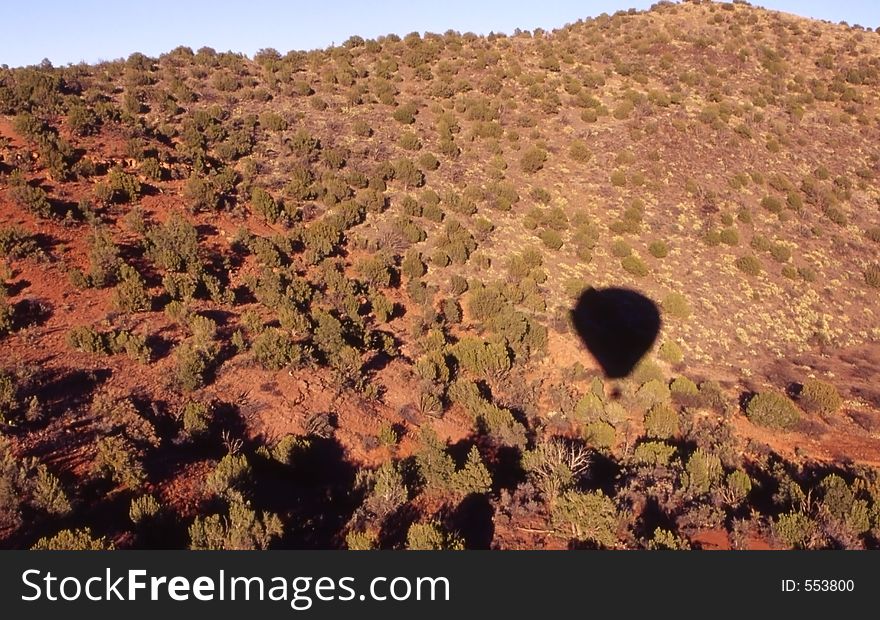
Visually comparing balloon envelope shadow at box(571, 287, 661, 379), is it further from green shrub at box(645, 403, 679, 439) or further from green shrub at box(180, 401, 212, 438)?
green shrub at box(180, 401, 212, 438)

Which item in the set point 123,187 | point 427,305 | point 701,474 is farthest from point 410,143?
point 701,474

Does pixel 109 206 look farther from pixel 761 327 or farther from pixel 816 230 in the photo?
pixel 816 230

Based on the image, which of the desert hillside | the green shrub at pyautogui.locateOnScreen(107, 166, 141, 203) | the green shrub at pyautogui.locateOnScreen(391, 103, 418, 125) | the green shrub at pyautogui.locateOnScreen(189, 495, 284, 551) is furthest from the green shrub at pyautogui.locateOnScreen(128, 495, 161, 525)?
the green shrub at pyautogui.locateOnScreen(391, 103, 418, 125)

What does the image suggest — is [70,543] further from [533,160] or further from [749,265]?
[533,160]

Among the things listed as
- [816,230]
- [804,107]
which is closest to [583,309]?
[816,230]

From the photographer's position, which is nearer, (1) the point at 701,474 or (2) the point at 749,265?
(1) the point at 701,474

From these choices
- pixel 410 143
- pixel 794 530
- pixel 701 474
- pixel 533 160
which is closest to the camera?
pixel 794 530

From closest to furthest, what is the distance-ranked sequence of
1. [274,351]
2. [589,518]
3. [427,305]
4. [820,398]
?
[589,518] < [274,351] < [820,398] < [427,305]
